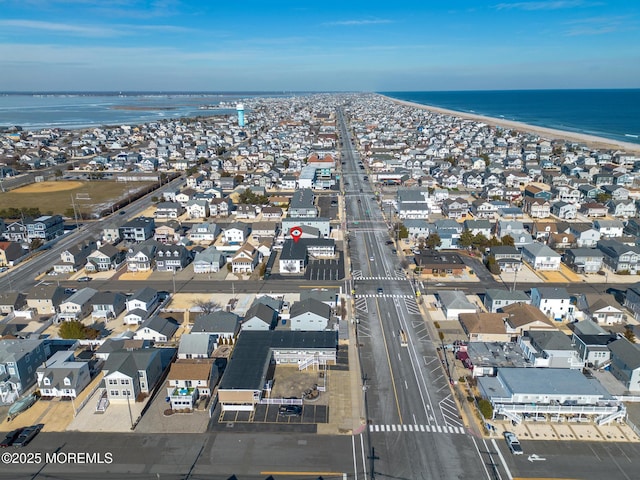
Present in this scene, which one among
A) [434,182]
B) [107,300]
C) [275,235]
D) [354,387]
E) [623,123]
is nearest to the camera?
[354,387]

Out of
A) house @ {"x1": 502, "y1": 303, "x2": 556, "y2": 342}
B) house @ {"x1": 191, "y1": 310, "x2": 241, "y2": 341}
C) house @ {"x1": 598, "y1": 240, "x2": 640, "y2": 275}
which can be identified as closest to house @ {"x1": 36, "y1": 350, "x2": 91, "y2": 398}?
house @ {"x1": 191, "y1": 310, "x2": 241, "y2": 341}

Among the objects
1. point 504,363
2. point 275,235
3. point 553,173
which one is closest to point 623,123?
point 553,173

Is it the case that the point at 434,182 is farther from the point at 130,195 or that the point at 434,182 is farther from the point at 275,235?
the point at 130,195

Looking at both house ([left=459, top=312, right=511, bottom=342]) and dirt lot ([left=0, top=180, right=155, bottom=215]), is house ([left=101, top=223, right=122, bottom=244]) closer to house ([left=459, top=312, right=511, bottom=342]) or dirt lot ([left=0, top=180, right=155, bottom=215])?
dirt lot ([left=0, top=180, right=155, bottom=215])

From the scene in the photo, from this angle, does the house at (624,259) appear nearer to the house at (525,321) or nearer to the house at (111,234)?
the house at (525,321)

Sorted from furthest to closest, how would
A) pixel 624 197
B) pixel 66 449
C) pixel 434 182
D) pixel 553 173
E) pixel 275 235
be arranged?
pixel 553 173, pixel 434 182, pixel 624 197, pixel 275 235, pixel 66 449

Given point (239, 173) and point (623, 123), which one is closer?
point (239, 173)

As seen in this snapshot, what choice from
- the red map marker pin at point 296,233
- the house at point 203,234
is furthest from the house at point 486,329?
the house at point 203,234
